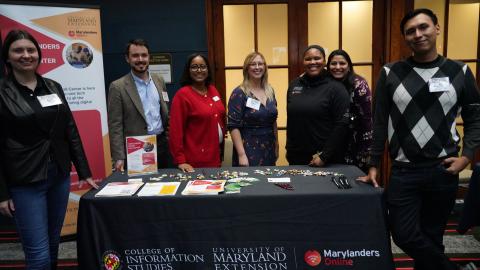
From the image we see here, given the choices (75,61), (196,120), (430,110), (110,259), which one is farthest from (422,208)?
(75,61)

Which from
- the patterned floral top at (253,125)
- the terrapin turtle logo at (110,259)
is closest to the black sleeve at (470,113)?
the patterned floral top at (253,125)

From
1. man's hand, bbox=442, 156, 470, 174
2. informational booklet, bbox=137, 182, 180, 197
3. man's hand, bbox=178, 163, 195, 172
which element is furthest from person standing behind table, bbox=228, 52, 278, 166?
man's hand, bbox=442, 156, 470, 174

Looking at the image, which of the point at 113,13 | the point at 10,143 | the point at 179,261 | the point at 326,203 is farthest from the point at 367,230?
the point at 113,13

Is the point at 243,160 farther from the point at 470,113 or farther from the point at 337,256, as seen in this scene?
the point at 470,113

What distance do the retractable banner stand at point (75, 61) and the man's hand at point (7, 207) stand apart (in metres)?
1.37

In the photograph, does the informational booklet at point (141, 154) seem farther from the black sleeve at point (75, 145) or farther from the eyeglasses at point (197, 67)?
the eyeglasses at point (197, 67)

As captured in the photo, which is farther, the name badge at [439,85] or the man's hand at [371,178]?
the man's hand at [371,178]

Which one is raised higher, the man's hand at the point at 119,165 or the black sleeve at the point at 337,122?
the black sleeve at the point at 337,122

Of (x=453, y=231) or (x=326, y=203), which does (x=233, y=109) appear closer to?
(x=326, y=203)

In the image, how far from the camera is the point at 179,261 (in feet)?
6.18

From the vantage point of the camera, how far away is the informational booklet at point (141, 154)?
85.4 inches

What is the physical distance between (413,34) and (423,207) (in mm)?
876

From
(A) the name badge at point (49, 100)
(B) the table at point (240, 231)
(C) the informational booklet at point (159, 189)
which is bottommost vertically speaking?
(B) the table at point (240, 231)

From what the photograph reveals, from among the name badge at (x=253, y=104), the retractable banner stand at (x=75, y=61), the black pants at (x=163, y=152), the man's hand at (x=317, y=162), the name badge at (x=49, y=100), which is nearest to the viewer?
the name badge at (x=49, y=100)
